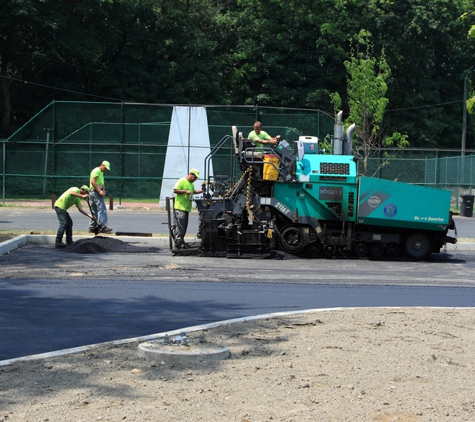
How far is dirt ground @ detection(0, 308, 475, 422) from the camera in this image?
519cm

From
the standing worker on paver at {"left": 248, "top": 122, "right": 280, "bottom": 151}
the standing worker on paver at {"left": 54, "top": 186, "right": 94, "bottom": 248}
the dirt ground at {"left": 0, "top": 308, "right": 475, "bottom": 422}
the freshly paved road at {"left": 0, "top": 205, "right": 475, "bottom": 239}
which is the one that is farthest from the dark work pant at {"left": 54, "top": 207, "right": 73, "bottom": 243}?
the dirt ground at {"left": 0, "top": 308, "right": 475, "bottom": 422}

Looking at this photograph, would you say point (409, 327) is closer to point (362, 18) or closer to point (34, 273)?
point (34, 273)

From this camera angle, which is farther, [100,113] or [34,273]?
[100,113]

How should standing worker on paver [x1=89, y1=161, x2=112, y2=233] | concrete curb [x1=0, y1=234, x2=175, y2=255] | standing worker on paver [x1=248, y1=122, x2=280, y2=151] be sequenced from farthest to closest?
standing worker on paver [x1=89, y1=161, x2=112, y2=233], concrete curb [x1=0, y1=234, x2=175, y2=255], standing worker on paver [x1=248, y1=122, x2=280, y2=151]

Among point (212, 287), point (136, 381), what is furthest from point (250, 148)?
point (136, 381)

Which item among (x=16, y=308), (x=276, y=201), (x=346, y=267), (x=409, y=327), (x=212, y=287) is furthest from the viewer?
(x=276, y=201)

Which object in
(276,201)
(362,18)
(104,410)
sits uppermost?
(362,18)

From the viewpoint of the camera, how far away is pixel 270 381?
5.91m

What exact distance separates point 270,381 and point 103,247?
9.89 meters

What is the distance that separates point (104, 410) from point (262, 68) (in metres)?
43.8

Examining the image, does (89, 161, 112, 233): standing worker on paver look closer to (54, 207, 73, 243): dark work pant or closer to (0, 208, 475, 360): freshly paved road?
(54, 207, 73, 243): dark work pant

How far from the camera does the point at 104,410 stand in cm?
517

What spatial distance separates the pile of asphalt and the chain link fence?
15916 mm

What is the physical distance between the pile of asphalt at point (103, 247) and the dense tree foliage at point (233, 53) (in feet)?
87.3
